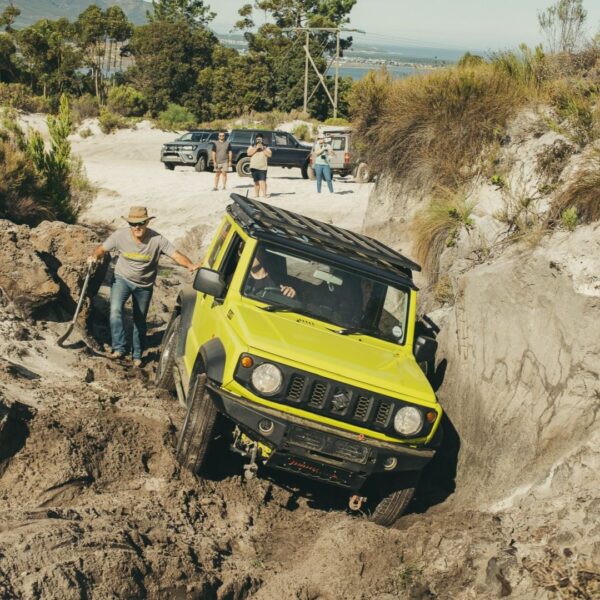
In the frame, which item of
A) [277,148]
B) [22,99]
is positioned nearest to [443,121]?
[277,148]

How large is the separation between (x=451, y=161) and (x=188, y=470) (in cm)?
745

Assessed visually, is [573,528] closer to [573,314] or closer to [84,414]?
[573,314]

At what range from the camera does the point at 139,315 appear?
10859 millimetres

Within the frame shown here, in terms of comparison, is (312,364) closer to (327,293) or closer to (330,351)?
(330,351)

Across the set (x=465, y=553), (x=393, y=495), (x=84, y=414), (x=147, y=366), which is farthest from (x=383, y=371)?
(x=147, y=366)

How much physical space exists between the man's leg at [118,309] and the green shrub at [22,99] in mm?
41133

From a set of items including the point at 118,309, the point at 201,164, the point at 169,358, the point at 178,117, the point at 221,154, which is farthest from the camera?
the point at 178,117

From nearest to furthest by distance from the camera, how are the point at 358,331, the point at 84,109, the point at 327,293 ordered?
the point at 358,331 < the point at 327,293 < the point at 84,109

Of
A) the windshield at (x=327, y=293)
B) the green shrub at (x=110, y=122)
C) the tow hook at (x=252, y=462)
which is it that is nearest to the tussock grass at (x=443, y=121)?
the windshield at (x=327, y=293)

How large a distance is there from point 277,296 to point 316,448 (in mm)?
1540

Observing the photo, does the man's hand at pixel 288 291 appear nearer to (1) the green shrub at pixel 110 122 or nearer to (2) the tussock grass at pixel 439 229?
(2) the tussock grass at pixel 439 229

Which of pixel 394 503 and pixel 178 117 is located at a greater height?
pixel 394 503

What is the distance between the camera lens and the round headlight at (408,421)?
7117mm

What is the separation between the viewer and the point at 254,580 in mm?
6328
